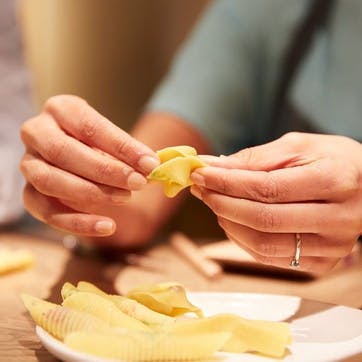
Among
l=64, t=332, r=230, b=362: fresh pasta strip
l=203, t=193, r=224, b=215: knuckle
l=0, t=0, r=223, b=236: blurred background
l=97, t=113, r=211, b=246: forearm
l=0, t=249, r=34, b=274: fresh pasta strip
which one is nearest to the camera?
l=64, t=332, r=230, b=362: fresh pasta strip

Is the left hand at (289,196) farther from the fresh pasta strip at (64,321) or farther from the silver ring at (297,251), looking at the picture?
the fresh pasta strip at (64,321)

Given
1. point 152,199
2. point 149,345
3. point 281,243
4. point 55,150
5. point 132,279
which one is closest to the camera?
point 149,345

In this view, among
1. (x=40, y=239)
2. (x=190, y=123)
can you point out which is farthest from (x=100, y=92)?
(x=40, y=239)

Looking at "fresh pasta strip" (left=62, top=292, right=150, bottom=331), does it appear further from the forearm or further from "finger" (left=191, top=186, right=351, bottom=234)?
the forearm

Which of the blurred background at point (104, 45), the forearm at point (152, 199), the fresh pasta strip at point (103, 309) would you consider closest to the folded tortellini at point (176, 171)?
the fresh pasta strip at point (103, 309)

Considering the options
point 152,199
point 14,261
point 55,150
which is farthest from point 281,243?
point 152,199

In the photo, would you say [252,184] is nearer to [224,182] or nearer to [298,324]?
[224,182]

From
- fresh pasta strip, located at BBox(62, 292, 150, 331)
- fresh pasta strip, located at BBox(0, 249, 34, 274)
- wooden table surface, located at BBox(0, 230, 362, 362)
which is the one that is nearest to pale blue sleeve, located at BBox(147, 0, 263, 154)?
wooden table surface, located at BBox(0, 230, 362, 362)
